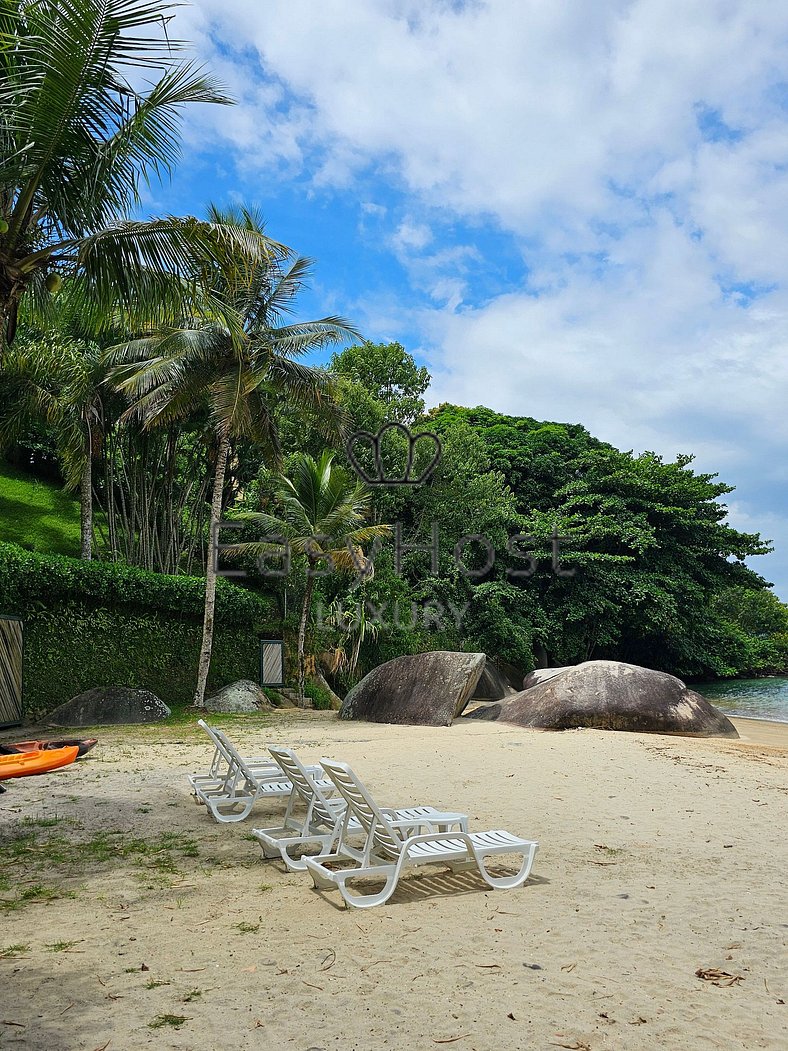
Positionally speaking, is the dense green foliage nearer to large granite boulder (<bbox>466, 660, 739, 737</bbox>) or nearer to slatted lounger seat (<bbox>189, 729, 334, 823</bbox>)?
large granite boulder (<bbox>466, 660, 739, 737</bbox>)

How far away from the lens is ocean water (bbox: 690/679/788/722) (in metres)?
24.4

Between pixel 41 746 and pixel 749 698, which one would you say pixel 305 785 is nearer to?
pixel 41 746

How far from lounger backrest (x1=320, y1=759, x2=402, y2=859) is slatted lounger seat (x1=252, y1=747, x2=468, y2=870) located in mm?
217

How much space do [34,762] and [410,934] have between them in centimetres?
621

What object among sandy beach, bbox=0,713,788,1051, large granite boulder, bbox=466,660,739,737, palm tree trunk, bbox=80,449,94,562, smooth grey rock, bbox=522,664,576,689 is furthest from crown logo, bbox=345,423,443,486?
sandy beach, bbox=0,713,788,1051

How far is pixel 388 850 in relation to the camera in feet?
17.0

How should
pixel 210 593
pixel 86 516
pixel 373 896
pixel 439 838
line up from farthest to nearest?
pixel 86 516, pixel 210 593, pixel 439 838, pixel 373 896

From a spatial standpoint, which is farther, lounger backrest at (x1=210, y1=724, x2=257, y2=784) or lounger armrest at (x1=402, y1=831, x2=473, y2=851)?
lounger backrest at (x1=210, y1=724, x2=257, y2=784)

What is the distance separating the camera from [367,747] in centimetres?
1196

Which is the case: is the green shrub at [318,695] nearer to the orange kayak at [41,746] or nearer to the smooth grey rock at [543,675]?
the smooth grey rock at [543,675]

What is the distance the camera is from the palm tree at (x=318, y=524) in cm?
2175

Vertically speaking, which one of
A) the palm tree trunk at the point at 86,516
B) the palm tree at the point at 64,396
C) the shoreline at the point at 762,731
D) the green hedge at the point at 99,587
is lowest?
the shoreline at the point at 762,731

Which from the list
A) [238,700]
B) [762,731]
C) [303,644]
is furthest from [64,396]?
[762,731]

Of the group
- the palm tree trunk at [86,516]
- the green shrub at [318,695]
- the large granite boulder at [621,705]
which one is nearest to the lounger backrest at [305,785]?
the large granite boulder at [621,705]
